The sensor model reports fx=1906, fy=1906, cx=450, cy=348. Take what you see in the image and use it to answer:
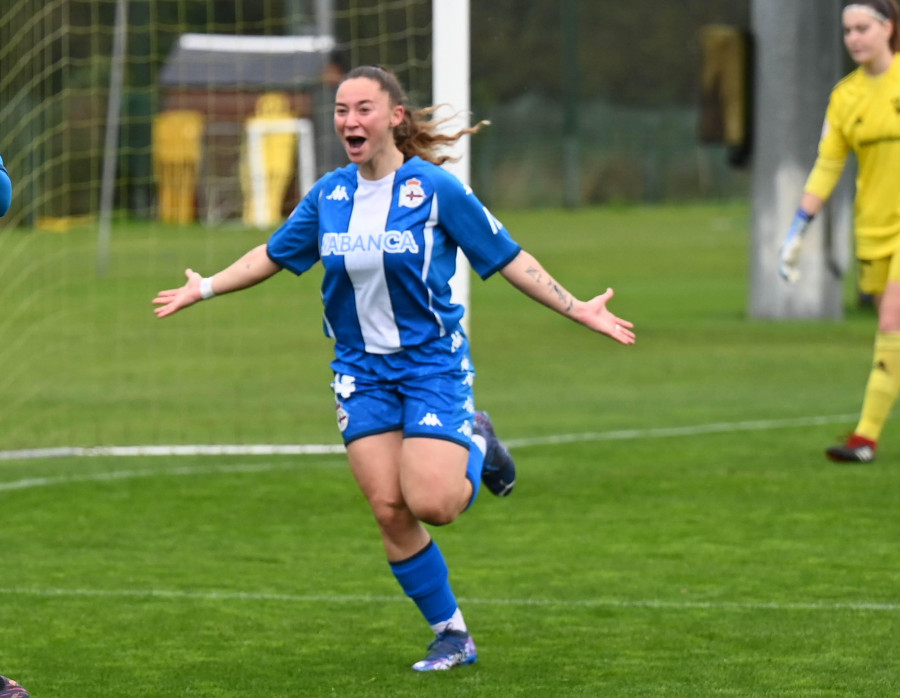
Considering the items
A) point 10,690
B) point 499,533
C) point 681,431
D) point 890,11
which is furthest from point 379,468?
point 681,431

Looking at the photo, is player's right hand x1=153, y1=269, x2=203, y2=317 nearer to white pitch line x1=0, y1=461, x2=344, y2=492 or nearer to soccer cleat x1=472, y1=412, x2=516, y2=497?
soccer cleat x1=472, y1=412, x2=516, y2=497

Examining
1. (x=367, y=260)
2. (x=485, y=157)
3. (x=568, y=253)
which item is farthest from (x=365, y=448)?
(x=485, y=157)

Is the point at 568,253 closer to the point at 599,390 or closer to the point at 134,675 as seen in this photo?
the point at 599,390

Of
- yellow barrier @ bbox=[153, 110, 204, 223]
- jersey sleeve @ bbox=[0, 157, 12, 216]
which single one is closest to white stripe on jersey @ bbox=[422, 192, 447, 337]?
jersey sleeve @ bbox=[0, 157, 12, 216]

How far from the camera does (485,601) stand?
695 cm

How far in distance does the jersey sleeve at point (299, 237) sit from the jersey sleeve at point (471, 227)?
42 cm

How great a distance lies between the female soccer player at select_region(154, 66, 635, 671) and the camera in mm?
5758

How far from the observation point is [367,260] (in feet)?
18.9

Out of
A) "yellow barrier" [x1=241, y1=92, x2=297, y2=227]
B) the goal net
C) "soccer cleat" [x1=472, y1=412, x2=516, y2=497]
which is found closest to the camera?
"soccer cleat" [x1=472, y1=412, x2=516, y2=497]

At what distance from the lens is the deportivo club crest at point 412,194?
5816mm

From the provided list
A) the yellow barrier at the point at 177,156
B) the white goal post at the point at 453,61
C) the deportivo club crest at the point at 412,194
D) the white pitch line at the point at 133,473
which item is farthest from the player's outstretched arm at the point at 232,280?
the yellow barrier at the point at 177,156

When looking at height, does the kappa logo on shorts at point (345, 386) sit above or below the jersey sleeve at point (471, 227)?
below

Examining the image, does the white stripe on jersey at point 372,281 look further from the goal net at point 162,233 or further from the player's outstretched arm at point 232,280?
the goal net at point 162,233

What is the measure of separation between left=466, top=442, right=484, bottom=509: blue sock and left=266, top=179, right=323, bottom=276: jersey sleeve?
799 millimetres
